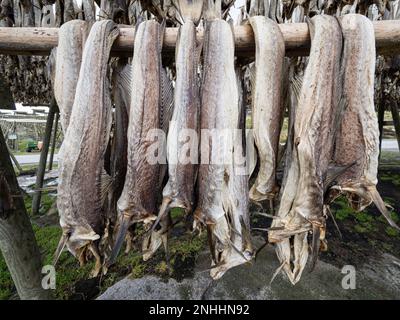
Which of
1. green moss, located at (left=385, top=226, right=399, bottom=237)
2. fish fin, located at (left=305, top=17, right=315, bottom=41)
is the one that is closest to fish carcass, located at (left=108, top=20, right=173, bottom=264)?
fish fin, located at (left=305, top=17, right=315, bottom=41)

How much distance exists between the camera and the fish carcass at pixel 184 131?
47 cm

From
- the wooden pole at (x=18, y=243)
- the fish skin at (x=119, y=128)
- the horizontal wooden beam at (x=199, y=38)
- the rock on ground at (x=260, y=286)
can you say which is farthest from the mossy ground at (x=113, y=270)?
the horizontal wooden beam at (x=199, y=38)

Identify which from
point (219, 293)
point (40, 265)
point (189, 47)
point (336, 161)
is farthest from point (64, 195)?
point (219, 293)

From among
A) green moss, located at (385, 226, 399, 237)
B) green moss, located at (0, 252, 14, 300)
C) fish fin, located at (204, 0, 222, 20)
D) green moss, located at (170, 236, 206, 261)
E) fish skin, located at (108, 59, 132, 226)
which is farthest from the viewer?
green moss, located at (385, 226, 399, 237)

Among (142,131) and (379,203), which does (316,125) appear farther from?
(142,131)

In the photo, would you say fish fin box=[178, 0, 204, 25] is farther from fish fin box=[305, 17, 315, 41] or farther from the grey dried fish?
fish fin box=[305, 17, 315, 41]

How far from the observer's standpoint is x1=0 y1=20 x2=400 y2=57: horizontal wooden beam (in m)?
0.52

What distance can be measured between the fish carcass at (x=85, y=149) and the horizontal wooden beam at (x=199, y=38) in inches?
2.4

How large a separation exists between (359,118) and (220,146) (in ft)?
1.05

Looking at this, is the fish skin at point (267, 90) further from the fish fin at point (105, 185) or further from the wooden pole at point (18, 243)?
the wooden pole at point (18, 243)

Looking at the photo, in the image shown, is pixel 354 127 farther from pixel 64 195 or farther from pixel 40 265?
pixel 40 265

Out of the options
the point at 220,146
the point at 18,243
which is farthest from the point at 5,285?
the point at 220,146

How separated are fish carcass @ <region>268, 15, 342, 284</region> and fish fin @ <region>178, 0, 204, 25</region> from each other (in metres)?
0.31

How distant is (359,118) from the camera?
489mm
